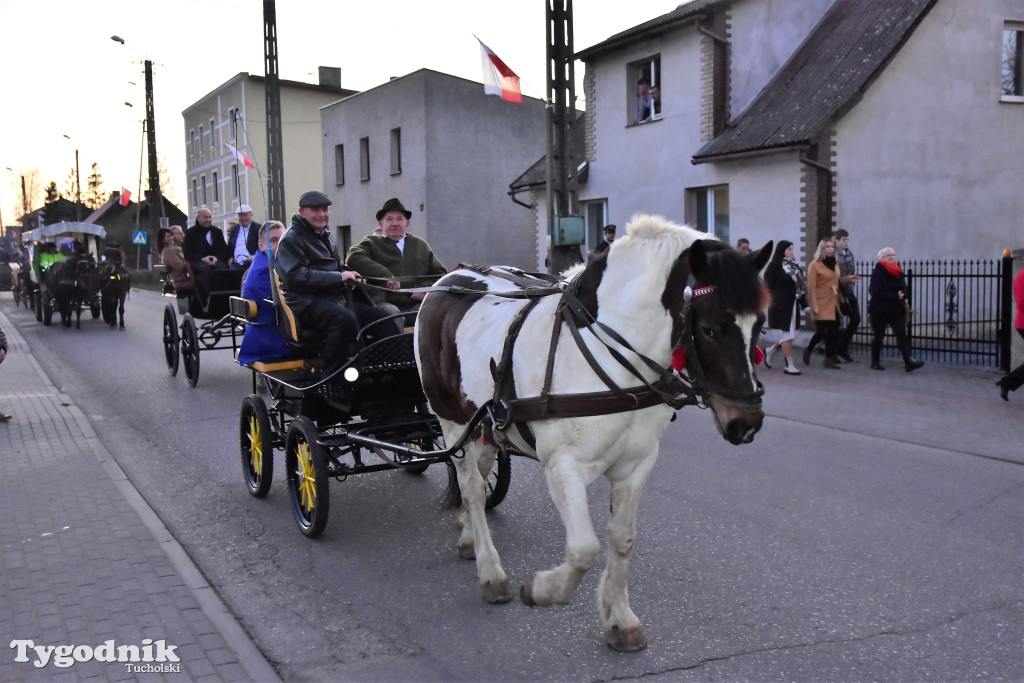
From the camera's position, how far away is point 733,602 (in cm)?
453

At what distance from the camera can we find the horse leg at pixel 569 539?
12.2 feet

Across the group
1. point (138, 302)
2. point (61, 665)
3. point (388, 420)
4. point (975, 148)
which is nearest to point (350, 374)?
point (388, 420)

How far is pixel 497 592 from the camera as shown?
15.0 ft

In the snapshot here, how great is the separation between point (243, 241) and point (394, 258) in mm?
6927

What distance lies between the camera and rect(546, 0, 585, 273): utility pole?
16812 millimetres

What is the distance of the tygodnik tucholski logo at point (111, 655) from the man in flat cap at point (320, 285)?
7.57 feet

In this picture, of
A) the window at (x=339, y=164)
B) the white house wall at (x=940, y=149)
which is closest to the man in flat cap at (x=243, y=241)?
the white house wall at (x=940, y=149)

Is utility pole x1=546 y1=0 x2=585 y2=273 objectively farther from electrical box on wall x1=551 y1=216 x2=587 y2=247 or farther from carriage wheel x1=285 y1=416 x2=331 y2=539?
carriage wheel x1=285 y1=416 x2=331 y2=539

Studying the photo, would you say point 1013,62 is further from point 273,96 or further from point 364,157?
point 364,157

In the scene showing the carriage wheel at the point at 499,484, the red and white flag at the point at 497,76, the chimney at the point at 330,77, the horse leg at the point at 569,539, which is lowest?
the carriage wheel at the point at 499,484

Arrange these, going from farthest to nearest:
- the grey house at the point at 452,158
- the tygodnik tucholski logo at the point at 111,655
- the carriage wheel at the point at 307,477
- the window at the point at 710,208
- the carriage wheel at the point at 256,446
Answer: the grey house at the point at 452,158
the window at the point at 710,208
the carriage wheel at the point at 256,446
the carriage wheel at the point at 307,477
the tygodnik tucholski logo at the point at 111,655

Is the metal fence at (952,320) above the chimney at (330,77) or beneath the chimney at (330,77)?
beneath

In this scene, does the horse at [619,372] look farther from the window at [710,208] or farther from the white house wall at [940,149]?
the window at [710,208]

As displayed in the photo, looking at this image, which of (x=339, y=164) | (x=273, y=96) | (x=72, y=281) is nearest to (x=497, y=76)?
(x=273, y=96)
